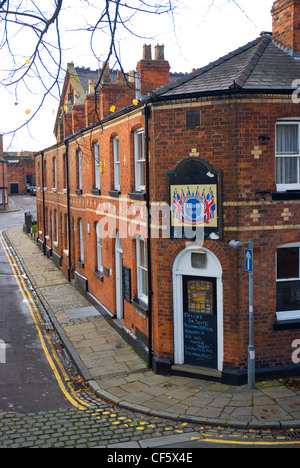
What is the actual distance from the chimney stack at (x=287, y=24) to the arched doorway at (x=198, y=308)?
236 inches

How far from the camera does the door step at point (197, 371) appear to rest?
11.5m

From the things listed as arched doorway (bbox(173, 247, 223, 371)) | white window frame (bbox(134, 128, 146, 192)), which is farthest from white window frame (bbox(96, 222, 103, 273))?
arched doorway (bbox(173, 247, 223, 371))

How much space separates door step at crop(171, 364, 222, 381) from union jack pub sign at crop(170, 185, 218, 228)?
139 inches

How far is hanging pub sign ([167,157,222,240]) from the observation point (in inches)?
443

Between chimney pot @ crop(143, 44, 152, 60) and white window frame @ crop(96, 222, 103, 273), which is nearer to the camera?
chimney pot @ crop(143, 44, 152, 60)

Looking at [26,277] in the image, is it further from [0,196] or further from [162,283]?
[0,196]

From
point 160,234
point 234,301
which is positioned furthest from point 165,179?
point 234,301

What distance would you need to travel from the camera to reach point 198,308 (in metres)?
11.9

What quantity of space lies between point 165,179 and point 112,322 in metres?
6.68

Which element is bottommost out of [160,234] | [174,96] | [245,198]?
[160,234]

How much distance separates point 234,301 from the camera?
11.2 metres

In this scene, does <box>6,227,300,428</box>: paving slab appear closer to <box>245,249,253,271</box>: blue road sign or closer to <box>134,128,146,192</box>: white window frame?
<box>245,249,253,271</box>: blue road sign

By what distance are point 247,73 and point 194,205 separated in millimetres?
3375

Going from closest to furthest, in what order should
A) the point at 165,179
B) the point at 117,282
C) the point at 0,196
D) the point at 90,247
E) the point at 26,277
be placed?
the point at 165,179 < the point at 117,282 < the point at 90,247 < the point at 26,277 < the point at 0,196
